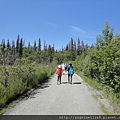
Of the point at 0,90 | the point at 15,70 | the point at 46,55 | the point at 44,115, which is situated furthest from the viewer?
the point at 46,55

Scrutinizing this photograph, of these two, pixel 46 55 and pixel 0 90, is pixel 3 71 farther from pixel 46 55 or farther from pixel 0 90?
pixel 46 55

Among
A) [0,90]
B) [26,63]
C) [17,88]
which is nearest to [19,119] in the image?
[0,90]

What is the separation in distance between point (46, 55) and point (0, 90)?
59.7m

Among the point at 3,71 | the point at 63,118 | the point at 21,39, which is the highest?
the point at 21,39

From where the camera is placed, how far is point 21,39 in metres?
86.4

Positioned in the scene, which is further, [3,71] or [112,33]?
[112,33]

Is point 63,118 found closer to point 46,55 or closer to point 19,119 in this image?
point 19,119

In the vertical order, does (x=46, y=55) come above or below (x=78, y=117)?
above

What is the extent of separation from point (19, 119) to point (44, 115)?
0.87m

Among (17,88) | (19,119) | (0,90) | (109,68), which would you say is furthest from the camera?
(17,88)

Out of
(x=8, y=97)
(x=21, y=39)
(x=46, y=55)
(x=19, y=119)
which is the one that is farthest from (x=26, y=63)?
(x=21, y=39)

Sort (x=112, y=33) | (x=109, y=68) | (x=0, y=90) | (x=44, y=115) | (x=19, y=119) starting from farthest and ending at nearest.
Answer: (x=112, y=33)
(x=109, y=68)
(x=0, y=90)
(x=44, y=115)
(x=19, y=119)

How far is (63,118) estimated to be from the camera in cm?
524

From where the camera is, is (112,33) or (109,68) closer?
(109,68)
